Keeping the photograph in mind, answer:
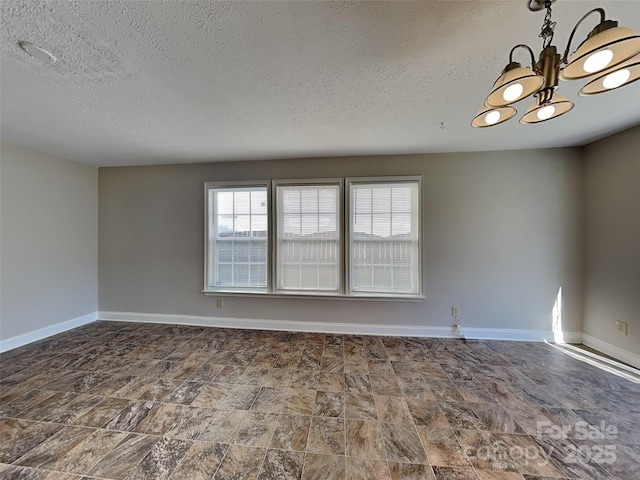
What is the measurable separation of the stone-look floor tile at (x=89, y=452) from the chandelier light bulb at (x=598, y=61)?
334cm

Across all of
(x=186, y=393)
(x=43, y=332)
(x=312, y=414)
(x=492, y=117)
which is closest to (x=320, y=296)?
(x=312, y=414)

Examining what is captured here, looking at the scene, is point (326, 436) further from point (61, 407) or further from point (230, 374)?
point (61, 407)

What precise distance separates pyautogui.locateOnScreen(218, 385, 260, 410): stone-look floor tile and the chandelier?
2684 millimetres

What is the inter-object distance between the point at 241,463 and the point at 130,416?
1026mm

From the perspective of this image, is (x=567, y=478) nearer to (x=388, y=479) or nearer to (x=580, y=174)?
(x=388, y=479)

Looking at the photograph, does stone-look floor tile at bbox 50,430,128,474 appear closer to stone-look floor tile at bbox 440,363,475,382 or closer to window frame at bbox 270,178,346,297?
window frame at bbox 270,178,346,297

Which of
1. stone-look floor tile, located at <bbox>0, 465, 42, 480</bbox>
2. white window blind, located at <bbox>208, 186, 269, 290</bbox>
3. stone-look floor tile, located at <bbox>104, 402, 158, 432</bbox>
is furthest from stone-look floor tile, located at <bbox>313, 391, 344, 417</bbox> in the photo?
white window blind, located at <bbox>208, 186, 269, 290</bbox>

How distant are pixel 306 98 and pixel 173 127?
1.52 metres

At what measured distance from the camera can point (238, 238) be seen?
12.5 ft

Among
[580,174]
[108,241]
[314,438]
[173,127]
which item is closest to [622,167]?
[580,174]

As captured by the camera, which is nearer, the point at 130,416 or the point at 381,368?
the point at 130,416

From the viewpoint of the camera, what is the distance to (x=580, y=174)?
10.4 ft

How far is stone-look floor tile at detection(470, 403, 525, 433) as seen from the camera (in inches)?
68.9

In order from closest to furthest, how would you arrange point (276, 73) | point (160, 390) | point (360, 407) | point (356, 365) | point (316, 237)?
point (276, 73) → point (360, 407) → point (160, 390) → point (356, 365) → point (316, 237)
